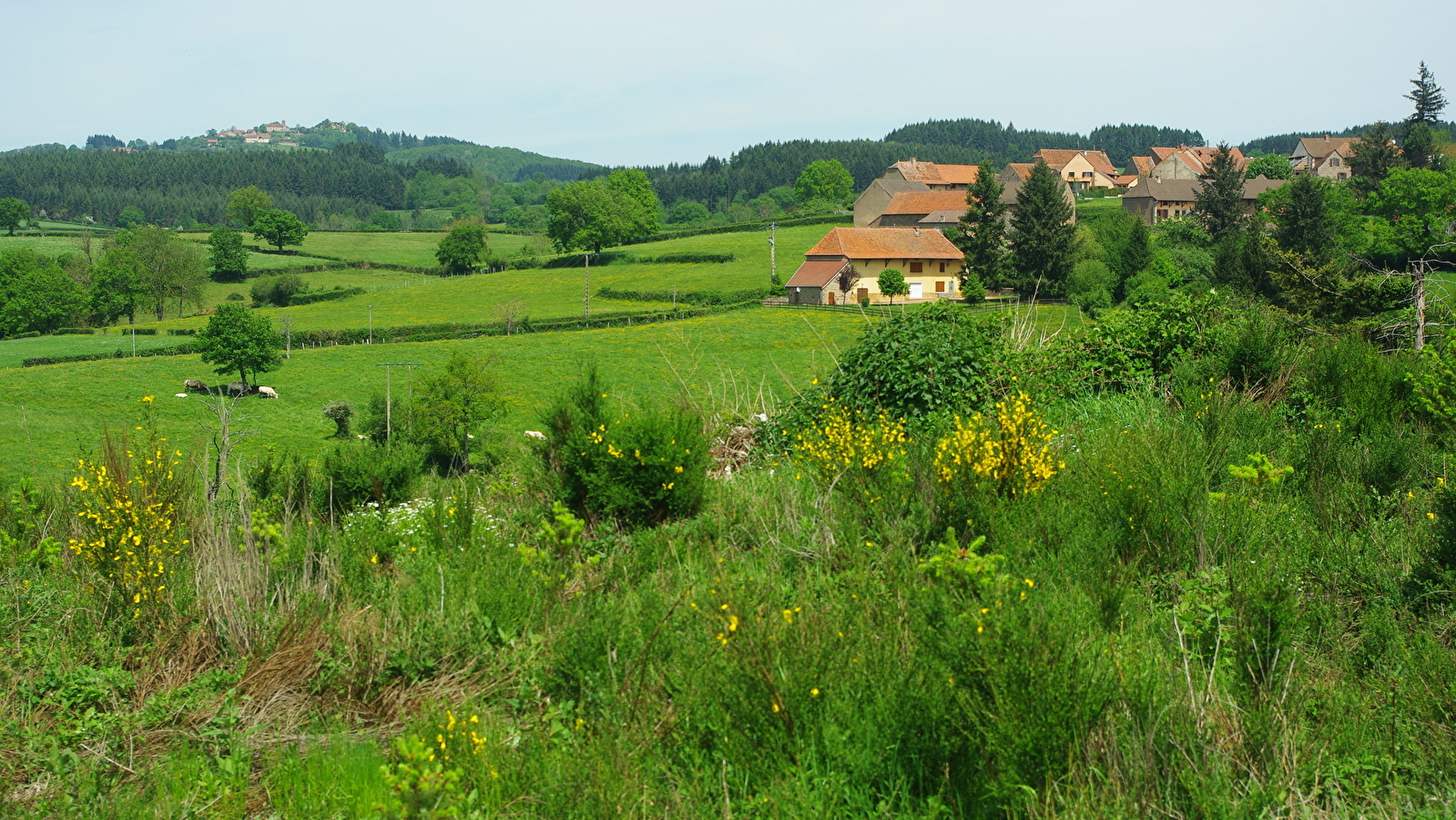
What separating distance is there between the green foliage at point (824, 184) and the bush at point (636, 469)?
422ft

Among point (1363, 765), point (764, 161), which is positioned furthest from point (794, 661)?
point (764, 161)

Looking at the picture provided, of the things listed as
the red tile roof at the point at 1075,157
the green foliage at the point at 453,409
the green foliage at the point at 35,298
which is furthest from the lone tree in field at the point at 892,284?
the red tile roof at the point at 1075,157

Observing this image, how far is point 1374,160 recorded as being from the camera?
72.0 m

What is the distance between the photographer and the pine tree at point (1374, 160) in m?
71.4

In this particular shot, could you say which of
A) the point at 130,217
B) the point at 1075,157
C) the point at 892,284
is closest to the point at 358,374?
the point at 892,284

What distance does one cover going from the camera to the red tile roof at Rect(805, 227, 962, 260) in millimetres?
65000

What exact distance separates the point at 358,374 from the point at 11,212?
107164 mm

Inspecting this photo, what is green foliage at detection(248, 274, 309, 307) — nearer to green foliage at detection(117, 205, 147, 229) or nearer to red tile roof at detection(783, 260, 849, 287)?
red tile roof at detection(783, 260, 849, 287)

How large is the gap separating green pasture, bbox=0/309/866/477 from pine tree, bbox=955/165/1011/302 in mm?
14320

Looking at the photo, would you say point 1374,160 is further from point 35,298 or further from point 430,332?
point 35,298

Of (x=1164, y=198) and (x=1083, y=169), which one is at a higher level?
(x=1083, y=169)

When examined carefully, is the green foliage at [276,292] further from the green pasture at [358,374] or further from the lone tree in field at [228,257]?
the green pasture at [358,374]

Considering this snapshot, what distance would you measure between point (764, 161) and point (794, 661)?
564ft

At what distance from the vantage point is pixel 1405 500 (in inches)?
235
